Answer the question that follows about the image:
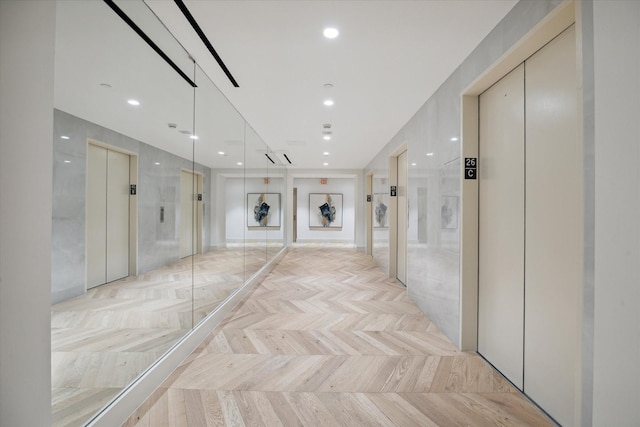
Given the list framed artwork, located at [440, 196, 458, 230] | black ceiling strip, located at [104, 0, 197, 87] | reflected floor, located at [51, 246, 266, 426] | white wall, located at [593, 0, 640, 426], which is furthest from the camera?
framed artwork, located at [440, 196, 458, 230]

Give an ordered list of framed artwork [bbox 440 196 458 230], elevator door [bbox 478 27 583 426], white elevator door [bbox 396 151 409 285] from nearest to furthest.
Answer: elevator door [bbox 478 27 583 426] < framed artwork [bbox 440 196 458 230] < white elevator door [bbox 396 151 409 285]

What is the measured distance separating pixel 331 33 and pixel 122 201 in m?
1.97

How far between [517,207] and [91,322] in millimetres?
2808

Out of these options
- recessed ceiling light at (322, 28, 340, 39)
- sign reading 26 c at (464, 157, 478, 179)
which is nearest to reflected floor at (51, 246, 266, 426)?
recessed ceiling light at (322, 28, 340, 39)

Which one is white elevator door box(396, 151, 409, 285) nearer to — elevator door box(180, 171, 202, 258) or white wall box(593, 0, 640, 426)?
elevator door box(180, 171, 202, 258)

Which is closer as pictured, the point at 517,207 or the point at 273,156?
the point at 517,207

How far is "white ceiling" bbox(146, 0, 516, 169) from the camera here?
2006 millimetres

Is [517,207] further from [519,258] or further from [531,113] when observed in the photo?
Result: [531,113]

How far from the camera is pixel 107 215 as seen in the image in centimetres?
169

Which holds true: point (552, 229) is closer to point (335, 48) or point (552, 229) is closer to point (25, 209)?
point (335, 48)

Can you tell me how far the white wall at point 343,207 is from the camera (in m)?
11.8

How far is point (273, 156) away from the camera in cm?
707

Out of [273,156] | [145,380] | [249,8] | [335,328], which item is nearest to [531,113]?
[249,8]

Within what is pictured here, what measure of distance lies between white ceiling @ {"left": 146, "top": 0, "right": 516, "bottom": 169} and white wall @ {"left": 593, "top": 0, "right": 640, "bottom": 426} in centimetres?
96
